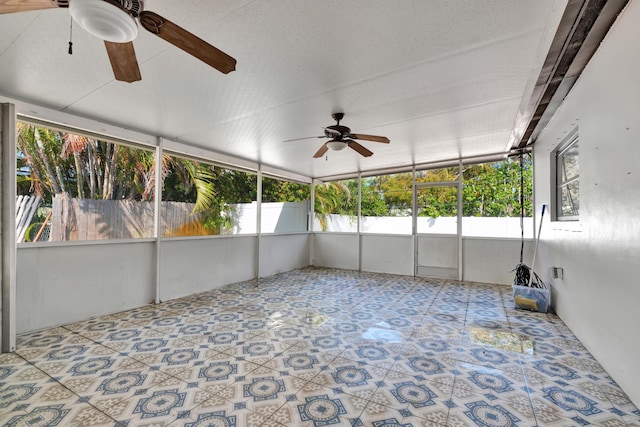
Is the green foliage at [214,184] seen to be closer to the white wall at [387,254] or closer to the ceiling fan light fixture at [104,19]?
the white wall at [387,254]

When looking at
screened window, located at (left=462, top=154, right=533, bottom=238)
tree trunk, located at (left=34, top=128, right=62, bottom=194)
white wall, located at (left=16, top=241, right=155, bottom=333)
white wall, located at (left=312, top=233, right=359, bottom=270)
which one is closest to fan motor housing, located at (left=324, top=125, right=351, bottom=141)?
white wall, located at (left=16, top=241, right=155, bottom=333)

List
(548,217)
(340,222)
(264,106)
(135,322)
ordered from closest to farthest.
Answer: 1. (264,106)
2. (135,322)
3. (548,217)
4. (340,222)

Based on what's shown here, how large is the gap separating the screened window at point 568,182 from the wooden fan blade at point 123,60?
13.1ft

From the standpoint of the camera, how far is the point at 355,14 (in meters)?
1.65

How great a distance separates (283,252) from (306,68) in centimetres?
481

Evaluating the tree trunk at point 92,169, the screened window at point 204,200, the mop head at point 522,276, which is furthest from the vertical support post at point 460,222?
the tree trunk at point 92,169

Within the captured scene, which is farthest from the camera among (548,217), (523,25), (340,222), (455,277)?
(340,222)

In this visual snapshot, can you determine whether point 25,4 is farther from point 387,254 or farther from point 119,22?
point 387,254

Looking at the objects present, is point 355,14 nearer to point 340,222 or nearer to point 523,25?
point 523,25

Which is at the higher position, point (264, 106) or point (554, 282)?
point (264, 106)

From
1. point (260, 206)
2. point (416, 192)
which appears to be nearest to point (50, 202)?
point (260, 206)

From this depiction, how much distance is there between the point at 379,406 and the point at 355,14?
A: 2.39m

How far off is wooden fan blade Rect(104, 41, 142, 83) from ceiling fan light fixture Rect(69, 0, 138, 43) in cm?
19

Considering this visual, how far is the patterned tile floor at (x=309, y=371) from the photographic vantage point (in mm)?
1702
